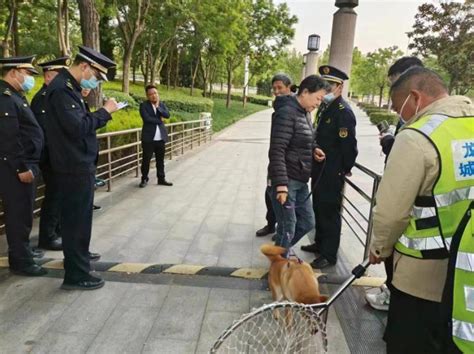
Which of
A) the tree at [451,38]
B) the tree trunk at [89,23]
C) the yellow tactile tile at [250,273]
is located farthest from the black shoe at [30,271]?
the tree at [451,38]

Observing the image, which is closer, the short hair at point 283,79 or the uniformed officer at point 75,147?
the uniformed officer at point 75,147

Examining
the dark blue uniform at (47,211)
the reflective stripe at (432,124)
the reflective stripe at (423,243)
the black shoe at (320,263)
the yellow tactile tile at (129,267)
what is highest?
the reflective stripe at (432,124)

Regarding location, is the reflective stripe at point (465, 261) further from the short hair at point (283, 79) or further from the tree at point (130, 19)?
the tree at point (130, 19)

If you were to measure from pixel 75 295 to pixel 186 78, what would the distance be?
35418mm

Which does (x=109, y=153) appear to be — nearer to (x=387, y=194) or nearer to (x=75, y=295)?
(x=75, y=295)

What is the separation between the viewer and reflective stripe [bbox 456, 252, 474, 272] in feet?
4.75

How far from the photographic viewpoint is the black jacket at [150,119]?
6.48 m

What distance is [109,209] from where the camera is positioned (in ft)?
17.3

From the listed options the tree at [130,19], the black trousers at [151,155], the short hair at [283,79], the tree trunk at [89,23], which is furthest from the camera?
the tree at [130,19]

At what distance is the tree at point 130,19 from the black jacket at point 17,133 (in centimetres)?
1293

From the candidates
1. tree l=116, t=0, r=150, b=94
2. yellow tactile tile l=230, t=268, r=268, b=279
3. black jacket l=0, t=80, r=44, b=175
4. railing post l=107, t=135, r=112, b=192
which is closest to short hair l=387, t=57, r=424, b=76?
yellow tactile tile l=230, t=268, r=268, b=279

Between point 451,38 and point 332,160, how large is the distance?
16816mm

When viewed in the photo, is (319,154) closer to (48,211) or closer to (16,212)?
(16,212)

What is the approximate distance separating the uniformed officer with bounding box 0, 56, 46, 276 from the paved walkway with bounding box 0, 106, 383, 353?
0.28 metres
